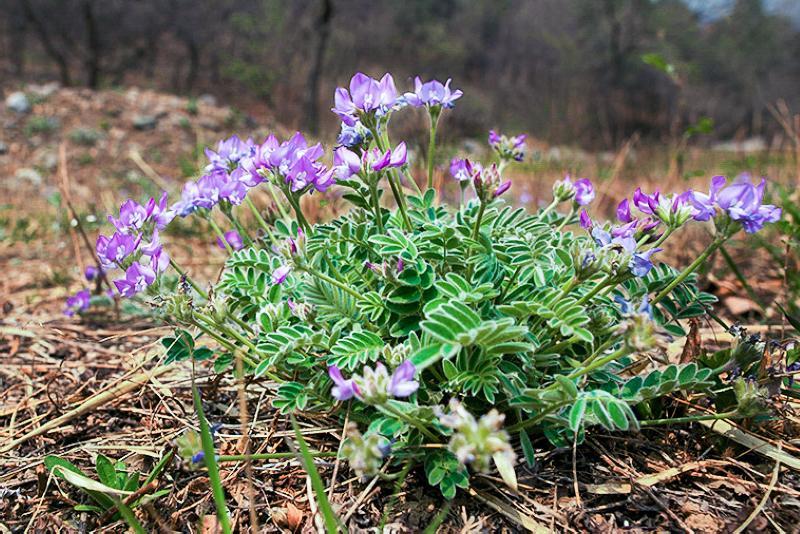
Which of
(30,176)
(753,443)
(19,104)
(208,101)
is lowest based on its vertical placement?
(208,101)

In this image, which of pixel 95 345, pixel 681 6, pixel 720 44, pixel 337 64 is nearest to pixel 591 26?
pixel 681 6

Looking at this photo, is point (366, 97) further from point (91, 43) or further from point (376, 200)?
point (91, 43)

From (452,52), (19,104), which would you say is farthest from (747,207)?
(452,52)

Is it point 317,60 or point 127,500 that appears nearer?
point 127,500

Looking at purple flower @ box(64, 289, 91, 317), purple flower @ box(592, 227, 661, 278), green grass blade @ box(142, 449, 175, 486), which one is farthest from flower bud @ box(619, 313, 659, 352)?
purple flower @ box(64, 289, 91, 317)

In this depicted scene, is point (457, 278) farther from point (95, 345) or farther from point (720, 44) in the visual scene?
point (720, 44)

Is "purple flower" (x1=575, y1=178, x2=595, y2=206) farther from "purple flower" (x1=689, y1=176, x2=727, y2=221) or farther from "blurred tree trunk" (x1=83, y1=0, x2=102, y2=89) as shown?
"blurred tree trunk" (x1=83, y1=0, x2=102, y2=89)

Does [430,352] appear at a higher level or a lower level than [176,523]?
higher

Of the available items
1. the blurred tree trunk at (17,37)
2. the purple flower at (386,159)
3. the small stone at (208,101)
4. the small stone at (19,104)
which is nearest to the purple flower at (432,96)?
the purple flower at (386,159)
